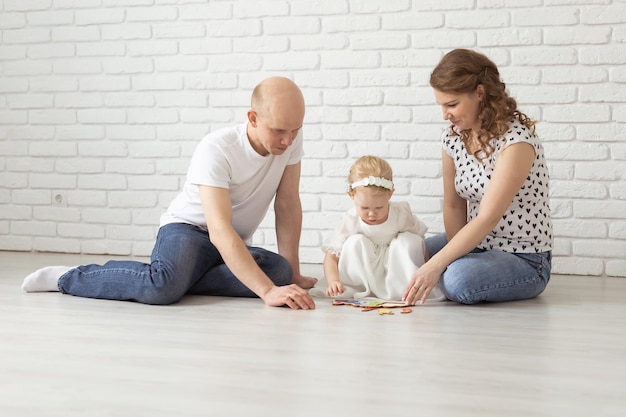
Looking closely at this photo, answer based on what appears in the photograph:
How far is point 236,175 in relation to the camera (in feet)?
9.71

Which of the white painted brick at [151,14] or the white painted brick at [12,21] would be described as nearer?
the white painted brick at [151,14]

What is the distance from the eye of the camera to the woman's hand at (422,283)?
281 centimetres

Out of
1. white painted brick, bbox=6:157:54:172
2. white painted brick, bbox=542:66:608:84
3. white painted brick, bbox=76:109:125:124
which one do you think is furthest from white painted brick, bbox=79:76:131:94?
white painted brick, bbox=542:66:608:84

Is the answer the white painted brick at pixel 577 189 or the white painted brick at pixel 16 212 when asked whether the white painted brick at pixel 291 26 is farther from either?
the white painted brick at pixel 16 212

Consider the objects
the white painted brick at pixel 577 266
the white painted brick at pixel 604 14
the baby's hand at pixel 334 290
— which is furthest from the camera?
the white painted brick at pixel 577 266

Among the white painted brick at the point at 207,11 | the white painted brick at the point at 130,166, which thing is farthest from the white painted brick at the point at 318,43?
the white painted brick at the point at 130,166

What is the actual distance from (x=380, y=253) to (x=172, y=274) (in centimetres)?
80

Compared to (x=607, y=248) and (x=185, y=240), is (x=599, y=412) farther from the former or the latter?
(x=607, y=248)

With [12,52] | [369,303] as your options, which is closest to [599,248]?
[369,303]

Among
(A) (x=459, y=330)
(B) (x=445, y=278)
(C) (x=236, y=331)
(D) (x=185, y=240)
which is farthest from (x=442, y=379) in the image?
(D) (x=185, y=240)

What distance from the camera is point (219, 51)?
13.3ft

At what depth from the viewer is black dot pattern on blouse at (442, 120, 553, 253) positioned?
296 cm

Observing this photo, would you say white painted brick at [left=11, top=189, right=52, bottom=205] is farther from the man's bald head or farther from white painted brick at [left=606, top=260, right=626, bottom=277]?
white painted brick at [left=606, top=260, right=626, bottom=277]

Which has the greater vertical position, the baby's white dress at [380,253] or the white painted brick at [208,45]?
the white painted brick at [208,45]
